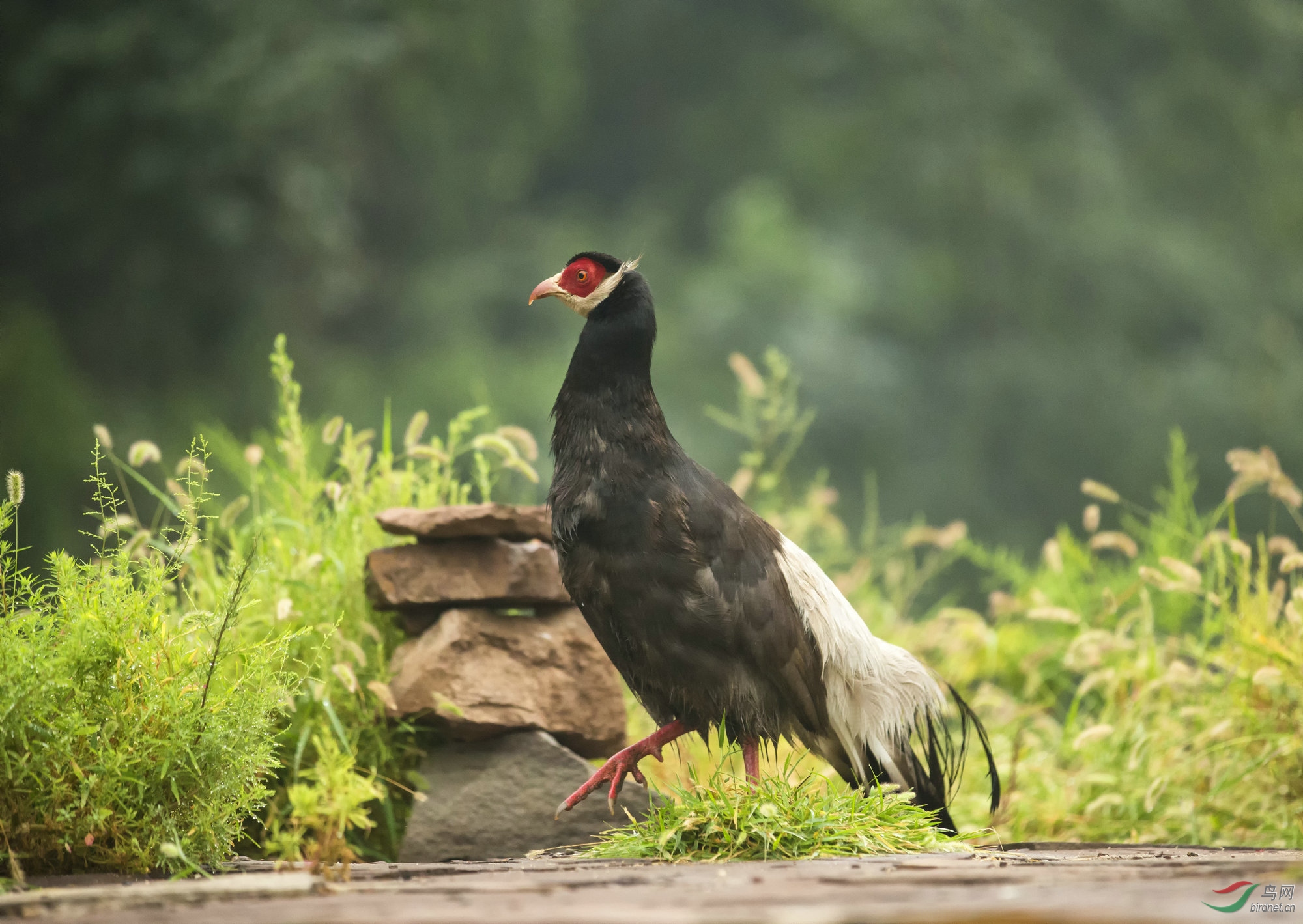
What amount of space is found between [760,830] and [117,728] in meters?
1.30

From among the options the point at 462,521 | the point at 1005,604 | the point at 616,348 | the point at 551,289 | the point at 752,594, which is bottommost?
the point at 1005,604

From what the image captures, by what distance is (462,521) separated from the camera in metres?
3.56

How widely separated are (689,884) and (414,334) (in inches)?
431

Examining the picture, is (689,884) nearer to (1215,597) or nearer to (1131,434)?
(1215,597)

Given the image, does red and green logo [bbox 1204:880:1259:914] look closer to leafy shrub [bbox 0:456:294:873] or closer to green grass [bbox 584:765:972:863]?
green grass [bbox 584:765:972:863]

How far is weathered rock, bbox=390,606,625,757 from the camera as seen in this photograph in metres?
3.50

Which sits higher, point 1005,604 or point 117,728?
point 117,728

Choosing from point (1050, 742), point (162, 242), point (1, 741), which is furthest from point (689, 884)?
point (162, 242)

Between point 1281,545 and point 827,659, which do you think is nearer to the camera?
point 827,659

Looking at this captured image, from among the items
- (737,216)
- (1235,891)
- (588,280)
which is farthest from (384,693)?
(737,216)

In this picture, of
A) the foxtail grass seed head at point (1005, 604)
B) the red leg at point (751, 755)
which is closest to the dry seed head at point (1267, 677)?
the foxtail grass seed head at point (1005, 604)

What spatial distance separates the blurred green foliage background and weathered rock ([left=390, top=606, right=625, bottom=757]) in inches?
265

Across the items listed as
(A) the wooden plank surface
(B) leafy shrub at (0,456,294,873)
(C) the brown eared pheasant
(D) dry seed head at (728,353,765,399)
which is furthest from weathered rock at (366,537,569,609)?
(A) the wooden plank surface

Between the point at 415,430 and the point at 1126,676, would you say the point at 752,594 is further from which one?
the point at 1126,676
